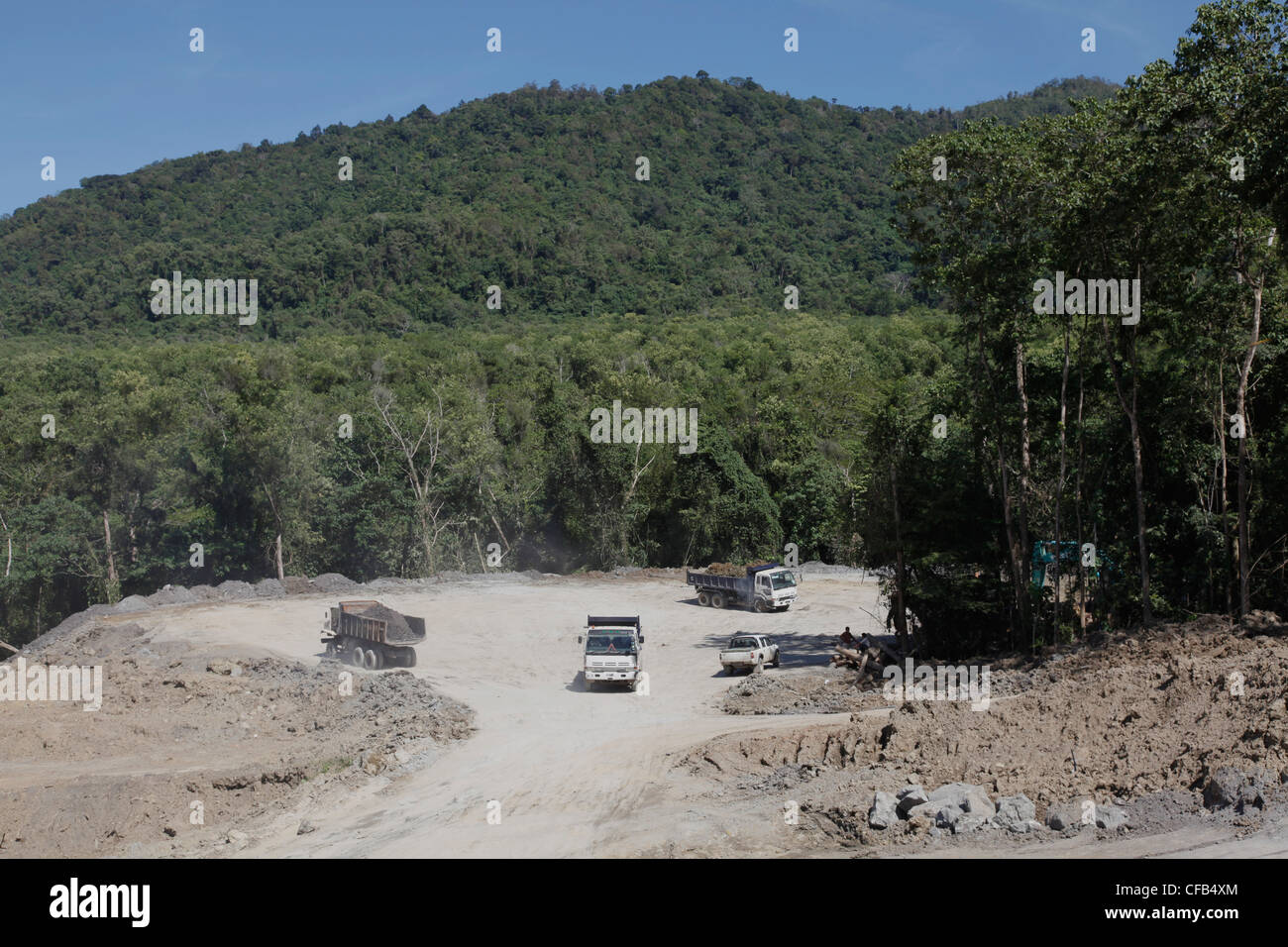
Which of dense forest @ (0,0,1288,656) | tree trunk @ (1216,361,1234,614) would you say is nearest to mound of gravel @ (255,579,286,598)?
dense forest @ (0,0,1288,656)

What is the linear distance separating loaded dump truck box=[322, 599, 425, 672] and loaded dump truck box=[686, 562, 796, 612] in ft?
45.2

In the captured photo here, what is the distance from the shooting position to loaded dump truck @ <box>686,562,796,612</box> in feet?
134

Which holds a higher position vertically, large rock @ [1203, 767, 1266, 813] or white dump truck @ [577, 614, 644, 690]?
large rock @ [1203, 767, 1266, 813]

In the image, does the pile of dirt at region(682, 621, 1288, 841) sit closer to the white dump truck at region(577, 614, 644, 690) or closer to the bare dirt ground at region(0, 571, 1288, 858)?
the bare dirt ground at region(0, 571, 1288, 858)

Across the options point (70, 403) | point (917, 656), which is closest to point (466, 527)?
point (70, 403)

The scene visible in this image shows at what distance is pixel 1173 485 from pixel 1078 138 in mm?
9816

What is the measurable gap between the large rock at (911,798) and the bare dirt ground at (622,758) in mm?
589

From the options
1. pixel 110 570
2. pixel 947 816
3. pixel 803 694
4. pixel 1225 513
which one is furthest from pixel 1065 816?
pixel 110 570

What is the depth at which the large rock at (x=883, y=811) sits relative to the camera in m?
14.9

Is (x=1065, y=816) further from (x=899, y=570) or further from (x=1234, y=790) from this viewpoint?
(x=899, y=570)

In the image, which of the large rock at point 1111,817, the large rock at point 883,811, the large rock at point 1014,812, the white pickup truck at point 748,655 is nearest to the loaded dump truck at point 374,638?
the white pickup truck at point 748,655

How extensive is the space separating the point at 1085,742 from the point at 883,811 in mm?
3670
